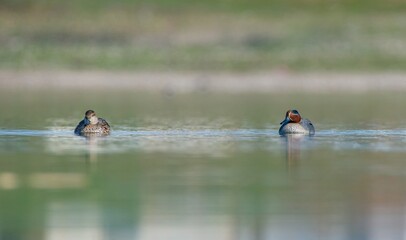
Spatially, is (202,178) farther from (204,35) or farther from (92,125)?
(204,35)

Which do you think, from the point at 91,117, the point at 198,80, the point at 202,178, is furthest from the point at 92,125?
the point at 198,80

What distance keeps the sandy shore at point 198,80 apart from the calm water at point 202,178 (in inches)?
567

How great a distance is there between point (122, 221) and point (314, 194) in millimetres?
2371

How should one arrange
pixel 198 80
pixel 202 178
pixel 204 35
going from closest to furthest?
pixel 202 178
pixel 198 80
pixel 204 35

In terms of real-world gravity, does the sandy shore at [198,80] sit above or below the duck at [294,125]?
above

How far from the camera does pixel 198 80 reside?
41312mm

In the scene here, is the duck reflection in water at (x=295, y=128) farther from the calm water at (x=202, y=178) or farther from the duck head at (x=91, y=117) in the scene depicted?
the duck head at (x=91, y=117)

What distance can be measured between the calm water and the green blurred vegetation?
1640 centimetres

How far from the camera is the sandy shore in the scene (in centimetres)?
4116

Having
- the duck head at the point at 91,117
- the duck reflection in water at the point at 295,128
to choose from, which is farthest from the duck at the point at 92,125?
the duck reflection in water at the point at 295,128

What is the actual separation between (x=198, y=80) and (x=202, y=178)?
2619 centimetres

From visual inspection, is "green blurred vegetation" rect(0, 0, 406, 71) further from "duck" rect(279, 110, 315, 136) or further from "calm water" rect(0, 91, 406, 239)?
"duck" rect(279, 110, 315, 136)

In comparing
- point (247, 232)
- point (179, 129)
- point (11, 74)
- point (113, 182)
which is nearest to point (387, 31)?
point (11, 74)

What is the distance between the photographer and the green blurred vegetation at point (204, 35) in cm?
4312
